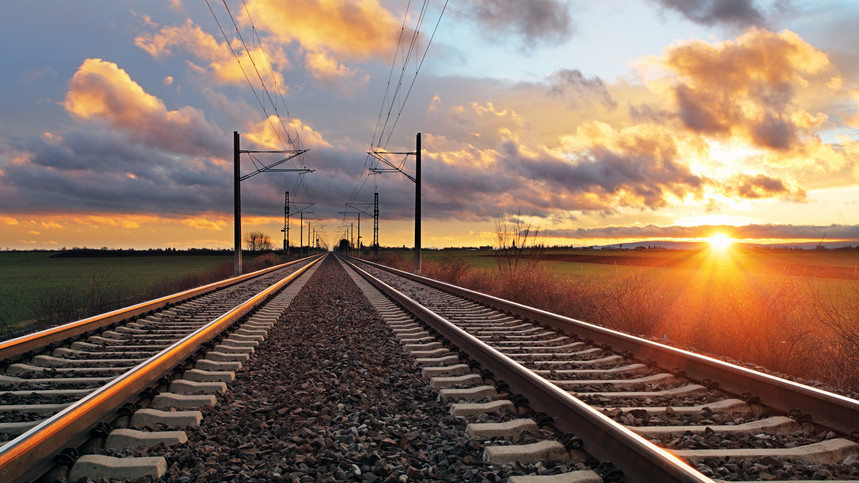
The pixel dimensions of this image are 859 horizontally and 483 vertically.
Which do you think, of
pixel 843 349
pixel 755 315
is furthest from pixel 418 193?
pixel 843 349

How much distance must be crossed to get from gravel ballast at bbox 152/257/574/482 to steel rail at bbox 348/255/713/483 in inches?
14.3

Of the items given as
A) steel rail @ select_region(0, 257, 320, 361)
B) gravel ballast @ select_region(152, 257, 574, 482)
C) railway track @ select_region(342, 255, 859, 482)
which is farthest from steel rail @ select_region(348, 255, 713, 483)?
steel rail @ select_region(0, 257, 320, 361)

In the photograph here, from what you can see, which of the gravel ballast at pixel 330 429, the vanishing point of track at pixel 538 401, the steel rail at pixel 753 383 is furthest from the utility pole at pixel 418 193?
the gravel ballast at pixel 330 429

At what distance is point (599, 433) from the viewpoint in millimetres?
3051

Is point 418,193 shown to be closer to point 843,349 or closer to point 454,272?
point 454,272

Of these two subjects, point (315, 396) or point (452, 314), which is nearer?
point (315, 396)

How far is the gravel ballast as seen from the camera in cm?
309

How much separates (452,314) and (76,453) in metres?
7.34

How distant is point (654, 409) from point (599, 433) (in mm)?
1138

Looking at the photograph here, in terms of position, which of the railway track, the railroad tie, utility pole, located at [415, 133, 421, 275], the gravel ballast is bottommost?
the gravel ballast

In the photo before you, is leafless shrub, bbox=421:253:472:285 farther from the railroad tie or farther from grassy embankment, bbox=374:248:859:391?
the railroad tie

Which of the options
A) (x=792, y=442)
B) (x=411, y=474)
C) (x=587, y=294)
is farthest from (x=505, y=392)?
(x=587, y=294)

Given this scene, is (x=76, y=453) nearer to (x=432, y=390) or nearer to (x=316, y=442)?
(x=316, y=442)

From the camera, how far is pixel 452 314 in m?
10.0
